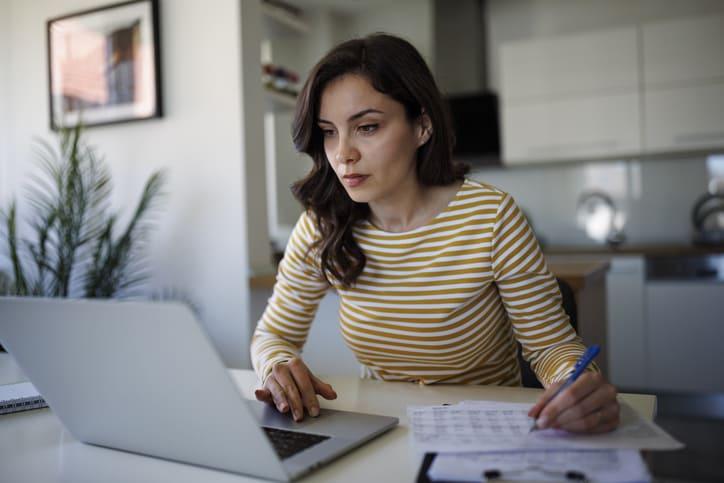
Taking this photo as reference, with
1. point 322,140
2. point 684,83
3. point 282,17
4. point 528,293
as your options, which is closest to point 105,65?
point 282,17

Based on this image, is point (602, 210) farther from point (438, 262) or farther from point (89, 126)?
point (438, 262)

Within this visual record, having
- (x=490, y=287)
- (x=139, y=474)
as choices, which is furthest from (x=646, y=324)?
(x=139, y=474)

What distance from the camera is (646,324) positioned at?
3893mm

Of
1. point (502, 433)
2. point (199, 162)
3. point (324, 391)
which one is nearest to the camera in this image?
point (502, 433)

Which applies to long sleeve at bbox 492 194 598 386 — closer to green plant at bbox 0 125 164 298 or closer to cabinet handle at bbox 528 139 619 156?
green plant at bbox 0 125 164 298

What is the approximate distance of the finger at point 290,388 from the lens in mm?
943

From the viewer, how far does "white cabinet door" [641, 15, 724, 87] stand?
386 centimetres

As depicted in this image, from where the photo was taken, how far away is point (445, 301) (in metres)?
1.28

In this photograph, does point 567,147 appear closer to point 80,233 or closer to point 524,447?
point 80,233

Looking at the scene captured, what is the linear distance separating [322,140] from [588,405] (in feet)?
2.57

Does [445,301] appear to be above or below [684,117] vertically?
below

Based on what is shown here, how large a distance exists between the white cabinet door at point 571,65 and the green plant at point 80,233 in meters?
2.62

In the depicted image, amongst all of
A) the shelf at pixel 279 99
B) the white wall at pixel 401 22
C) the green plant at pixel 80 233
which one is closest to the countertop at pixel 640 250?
the white wall at pixel 401 22

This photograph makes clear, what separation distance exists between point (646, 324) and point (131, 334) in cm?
376
